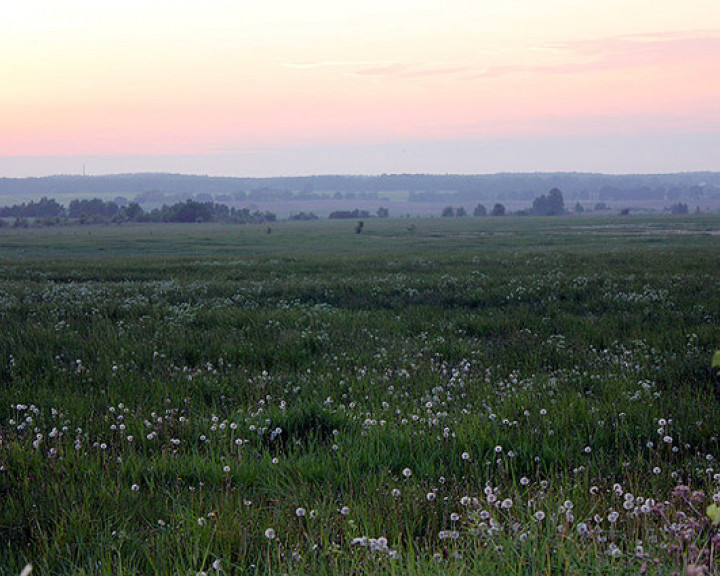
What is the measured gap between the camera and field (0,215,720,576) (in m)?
3.68

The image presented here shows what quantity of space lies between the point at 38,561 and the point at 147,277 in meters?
22.8

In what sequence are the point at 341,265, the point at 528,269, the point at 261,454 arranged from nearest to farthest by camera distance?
the point at 261,454
the point at 528,269
the point at 341,265

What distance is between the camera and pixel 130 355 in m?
9.75

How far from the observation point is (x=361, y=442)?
5.79 m

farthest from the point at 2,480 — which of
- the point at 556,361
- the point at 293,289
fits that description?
Answer: the point at 293,289

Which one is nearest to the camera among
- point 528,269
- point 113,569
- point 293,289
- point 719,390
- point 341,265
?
point 113,569

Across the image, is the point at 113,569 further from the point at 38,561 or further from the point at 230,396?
the point at 230,396

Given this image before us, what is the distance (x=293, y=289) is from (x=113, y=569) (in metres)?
14.8

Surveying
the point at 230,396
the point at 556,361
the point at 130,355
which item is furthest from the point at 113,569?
the point at 556,361

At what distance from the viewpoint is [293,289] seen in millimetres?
18453

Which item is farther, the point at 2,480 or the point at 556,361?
the point at 556,361

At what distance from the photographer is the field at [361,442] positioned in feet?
12.1

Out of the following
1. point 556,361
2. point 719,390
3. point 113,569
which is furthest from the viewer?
point 556,361

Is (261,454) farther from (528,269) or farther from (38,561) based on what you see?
(528,269)
